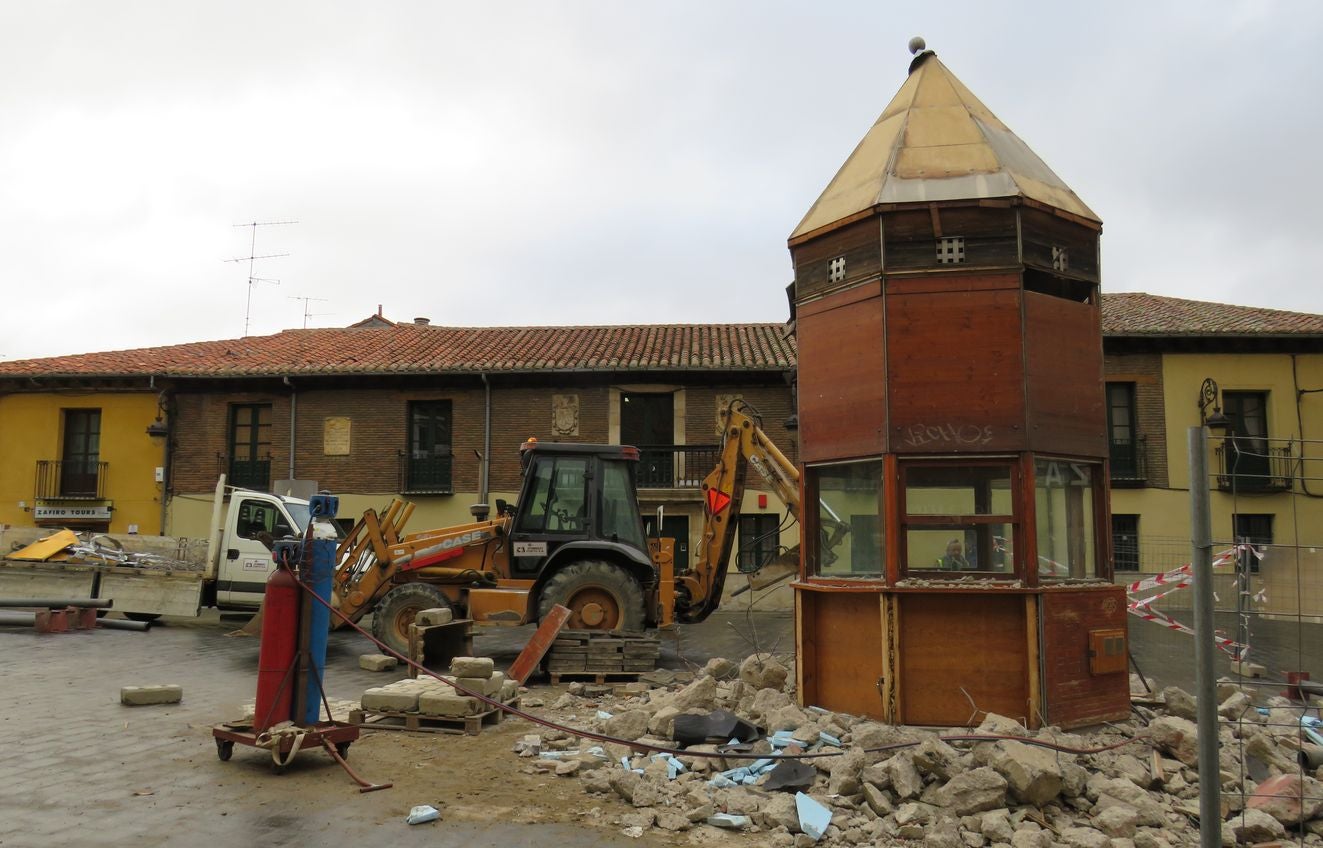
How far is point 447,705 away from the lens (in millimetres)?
7852

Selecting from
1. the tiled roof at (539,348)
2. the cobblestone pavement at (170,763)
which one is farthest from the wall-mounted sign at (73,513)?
the cobblestone pavement at (170,763)

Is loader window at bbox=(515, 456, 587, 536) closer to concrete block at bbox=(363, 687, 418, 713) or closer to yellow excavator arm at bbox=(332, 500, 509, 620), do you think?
yellow excavator arm at bbox=(332, 500, 509, 620)

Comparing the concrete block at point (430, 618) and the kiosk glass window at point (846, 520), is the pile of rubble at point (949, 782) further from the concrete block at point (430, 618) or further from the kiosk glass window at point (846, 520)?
the concrete block at point (430, 618)

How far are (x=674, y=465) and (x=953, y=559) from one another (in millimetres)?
14100

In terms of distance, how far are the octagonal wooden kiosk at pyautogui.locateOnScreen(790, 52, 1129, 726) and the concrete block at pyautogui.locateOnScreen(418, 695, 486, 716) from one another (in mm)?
2840

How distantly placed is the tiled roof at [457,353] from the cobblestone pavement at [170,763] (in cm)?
986

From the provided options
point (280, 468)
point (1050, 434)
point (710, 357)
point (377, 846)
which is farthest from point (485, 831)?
point (280, 468)

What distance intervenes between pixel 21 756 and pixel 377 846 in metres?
3.47

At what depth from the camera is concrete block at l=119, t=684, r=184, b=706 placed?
8.59 m

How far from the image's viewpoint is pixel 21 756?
6621 mm

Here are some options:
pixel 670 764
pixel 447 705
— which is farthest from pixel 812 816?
pixel 447 705

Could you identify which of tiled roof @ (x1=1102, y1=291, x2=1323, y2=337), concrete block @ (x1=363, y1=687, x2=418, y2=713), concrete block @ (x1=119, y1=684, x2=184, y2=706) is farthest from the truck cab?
tiled roof @ (x1=1102, y1=291, x2=1323, y2=337)

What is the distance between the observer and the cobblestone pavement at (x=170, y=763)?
203 inches

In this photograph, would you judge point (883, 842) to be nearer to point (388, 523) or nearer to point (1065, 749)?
point (1065, 749)
